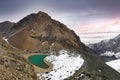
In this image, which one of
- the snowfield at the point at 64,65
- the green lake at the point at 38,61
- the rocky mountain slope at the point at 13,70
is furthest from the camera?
the green lake at the point at 38,61

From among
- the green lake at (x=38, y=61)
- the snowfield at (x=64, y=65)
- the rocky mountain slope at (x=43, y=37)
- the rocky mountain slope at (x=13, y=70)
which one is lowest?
the green lake at (x=38, y=61)

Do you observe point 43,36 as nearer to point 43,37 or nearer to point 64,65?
point 43,37

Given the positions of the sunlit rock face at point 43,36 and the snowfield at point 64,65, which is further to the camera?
the sunlit rock face at point 43,36

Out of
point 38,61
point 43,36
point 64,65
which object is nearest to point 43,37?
point 43,36

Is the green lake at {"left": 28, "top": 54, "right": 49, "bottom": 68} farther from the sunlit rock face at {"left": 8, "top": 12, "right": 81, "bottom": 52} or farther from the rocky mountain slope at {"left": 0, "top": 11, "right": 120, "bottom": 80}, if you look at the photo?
the sunlit rock face at {"left": 8, "top": 12, "right": 81, "bottom": 52}

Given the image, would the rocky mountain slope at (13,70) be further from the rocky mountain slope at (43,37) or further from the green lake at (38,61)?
the rocky mountain slope at (43,37)

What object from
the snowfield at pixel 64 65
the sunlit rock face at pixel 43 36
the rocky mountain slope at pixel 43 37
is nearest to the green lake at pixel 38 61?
the snowfield at pixel 64 65

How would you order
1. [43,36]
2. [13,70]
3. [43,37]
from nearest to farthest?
[13,70] → [43,37] → [43,36]
